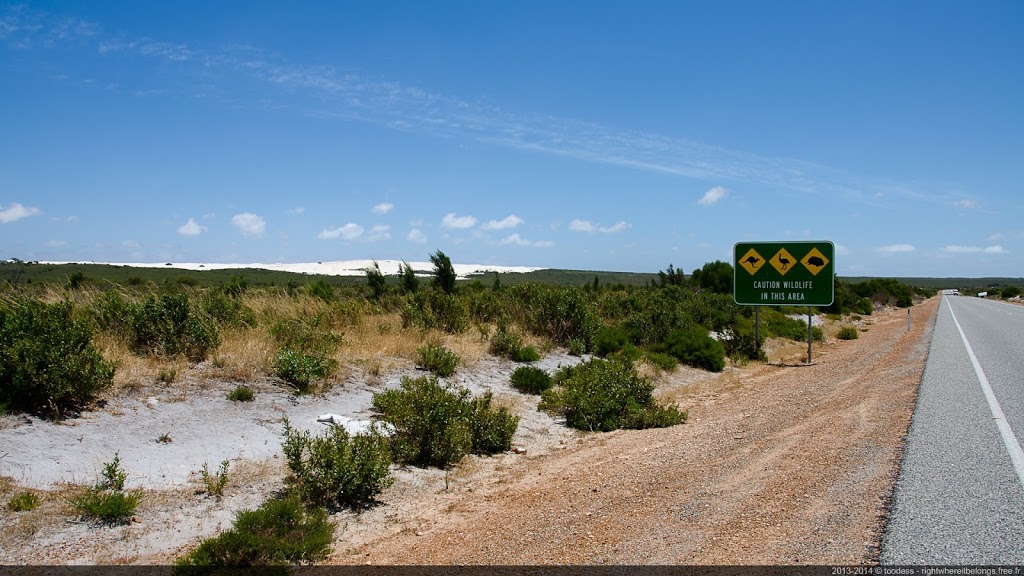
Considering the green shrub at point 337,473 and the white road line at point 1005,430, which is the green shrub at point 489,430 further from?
the white road line at point 1005,430

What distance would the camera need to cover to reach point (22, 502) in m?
5.51

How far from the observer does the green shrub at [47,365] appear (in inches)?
278

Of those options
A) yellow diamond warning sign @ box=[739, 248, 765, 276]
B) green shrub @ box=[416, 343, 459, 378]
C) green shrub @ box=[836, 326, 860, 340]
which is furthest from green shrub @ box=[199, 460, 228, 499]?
green shrub @ box=[836, 326, 860, 340]

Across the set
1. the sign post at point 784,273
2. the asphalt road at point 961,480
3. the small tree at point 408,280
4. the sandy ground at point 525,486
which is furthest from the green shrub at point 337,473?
the small tree at point 408,280

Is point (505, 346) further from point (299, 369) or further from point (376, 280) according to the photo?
point (376, 280)

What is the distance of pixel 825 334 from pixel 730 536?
2754 cm

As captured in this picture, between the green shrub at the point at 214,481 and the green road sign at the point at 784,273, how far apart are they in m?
15.9

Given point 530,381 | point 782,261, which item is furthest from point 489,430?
point 782,261

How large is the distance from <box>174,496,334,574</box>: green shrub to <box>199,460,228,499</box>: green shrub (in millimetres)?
628

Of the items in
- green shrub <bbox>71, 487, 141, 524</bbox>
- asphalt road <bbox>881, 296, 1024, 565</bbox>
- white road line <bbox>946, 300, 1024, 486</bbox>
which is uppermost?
white road line <bbox>946, 300, 1024, 486</bbox>

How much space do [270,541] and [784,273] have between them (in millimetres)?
17236

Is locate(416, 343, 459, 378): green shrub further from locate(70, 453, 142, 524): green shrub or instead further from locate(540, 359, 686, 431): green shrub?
locate(70, 453, 142, 524): green shrub

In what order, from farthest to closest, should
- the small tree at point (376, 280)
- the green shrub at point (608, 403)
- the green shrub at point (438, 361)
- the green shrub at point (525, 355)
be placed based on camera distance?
the small tree at point (376, 280)
the green shrub at point (525, 355)
the green shrub at point (438, 361)
the green shrub at point (608, 403)

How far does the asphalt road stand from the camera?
4223mm
